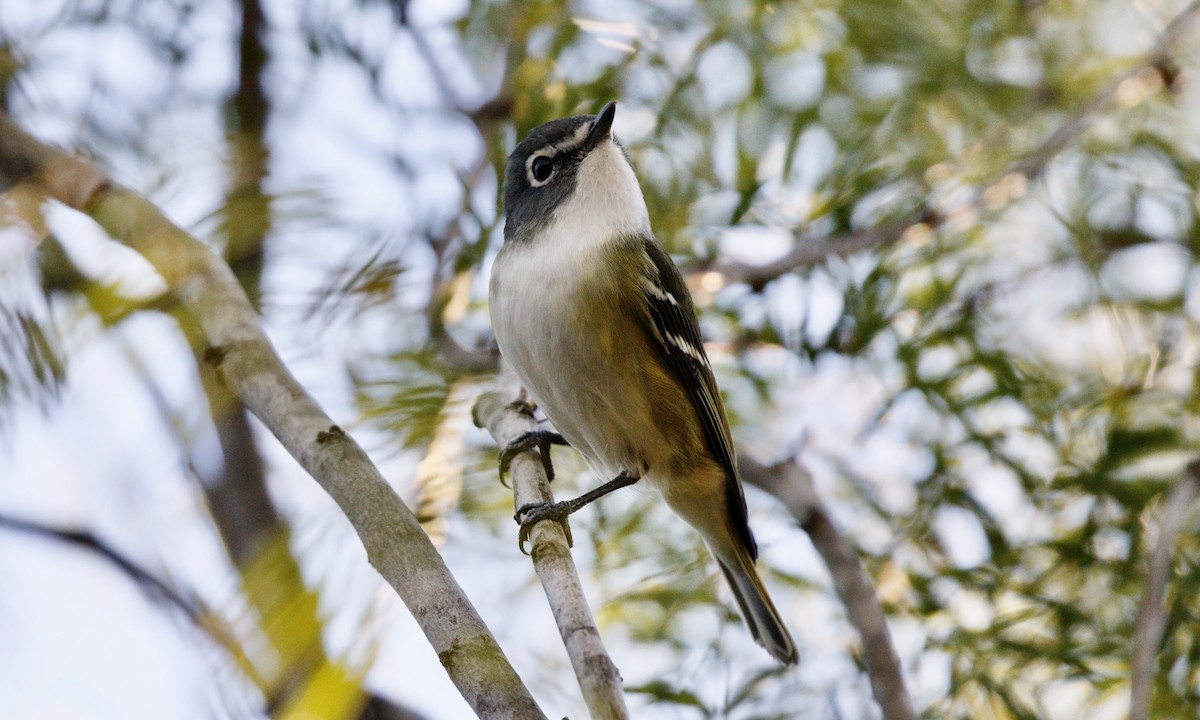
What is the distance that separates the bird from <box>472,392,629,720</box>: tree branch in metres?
0.08

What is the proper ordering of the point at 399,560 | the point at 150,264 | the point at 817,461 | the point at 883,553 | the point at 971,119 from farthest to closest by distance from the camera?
1. the point at 971,119
2. the point at 817,461
3. the point at 883,553
4. the point at 150,264
5. the point at 399,560

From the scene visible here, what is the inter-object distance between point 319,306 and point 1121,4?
2.14 metres

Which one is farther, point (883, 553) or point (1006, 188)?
point (1006, 188)

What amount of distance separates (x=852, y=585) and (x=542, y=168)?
44.6 inches

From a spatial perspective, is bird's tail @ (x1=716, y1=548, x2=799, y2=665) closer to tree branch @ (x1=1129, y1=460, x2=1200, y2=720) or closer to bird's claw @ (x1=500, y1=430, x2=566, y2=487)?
bird's claw @ (x1=500, y1=430, x2=566, y2=487)

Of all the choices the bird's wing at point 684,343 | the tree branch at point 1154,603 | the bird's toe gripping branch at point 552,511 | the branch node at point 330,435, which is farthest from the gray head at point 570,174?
the tree branch at point 1154,603

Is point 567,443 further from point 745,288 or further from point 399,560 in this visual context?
point 399,560

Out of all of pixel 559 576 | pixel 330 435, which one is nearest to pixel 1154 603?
pixel 559 576

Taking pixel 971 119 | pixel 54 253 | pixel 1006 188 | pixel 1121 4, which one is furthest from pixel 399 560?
pixel 1121 4

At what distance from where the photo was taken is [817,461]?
2422 millimetres

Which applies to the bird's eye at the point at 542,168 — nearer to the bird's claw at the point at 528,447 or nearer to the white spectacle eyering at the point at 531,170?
the white spectacle eyering at the point at 531,170

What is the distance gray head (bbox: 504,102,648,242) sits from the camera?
2.38 m

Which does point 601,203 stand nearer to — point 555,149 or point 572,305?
point 555,149

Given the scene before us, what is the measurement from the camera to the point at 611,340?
2.27 m
